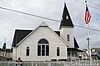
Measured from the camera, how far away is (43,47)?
59594 millimetres

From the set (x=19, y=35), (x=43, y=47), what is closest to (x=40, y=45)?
(x=43, y=47)

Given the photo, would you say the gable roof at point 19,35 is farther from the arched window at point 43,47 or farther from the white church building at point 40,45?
the arched window at point 43,47

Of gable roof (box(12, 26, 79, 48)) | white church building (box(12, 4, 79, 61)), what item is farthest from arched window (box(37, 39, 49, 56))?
gable roof (box(12, 26, 79, 48))

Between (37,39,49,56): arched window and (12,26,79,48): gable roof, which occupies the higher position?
(12,26,79,48): gable roof

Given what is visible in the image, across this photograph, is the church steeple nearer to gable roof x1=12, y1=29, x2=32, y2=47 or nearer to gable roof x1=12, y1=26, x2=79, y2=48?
gable roof x1=12, y1=26, x2=79, y2=48

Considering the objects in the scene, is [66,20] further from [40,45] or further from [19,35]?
[19,35]

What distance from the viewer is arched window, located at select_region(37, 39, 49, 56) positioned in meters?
59.1

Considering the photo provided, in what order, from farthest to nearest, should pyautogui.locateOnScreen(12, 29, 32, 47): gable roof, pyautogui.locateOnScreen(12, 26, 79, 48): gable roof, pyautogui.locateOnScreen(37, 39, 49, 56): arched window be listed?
pyautogui.locateOnScreen(12, 29, 32, 47): gable roof < pyautogui.locateOnScreen(12, 26, 79, 48): gable roof < pyautogui.locateOnScreen(37, 39, 49, 56): arched window

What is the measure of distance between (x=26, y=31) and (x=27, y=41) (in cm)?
377

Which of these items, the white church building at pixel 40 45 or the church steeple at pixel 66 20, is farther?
the church steeple at pixel 66 20

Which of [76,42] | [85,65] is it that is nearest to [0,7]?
[85,65]

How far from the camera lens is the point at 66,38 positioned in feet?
212

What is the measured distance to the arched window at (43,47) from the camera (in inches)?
2328

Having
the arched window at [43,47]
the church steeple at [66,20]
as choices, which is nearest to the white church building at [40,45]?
the arched window at [43,47]
